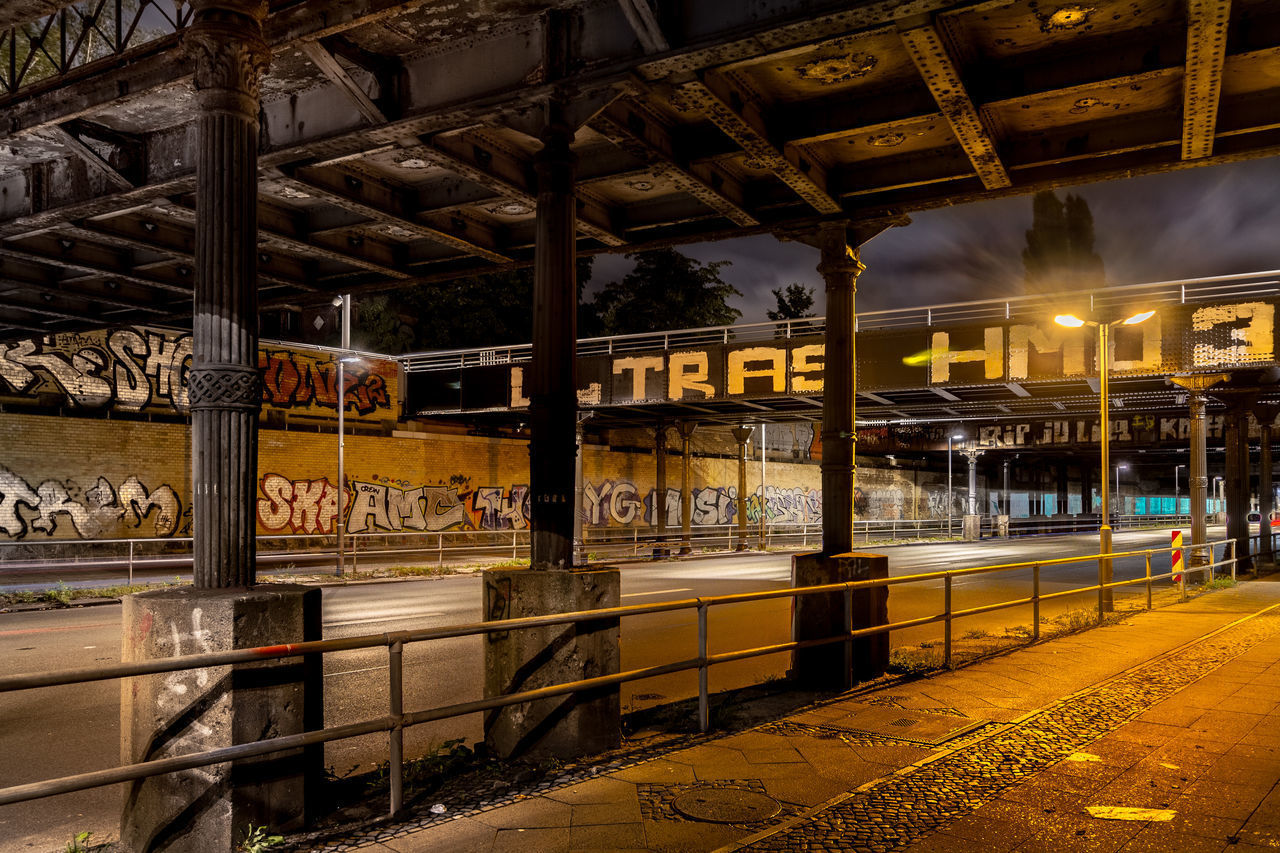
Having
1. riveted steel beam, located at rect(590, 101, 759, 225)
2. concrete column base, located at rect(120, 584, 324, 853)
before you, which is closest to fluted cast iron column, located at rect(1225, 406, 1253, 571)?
riveted steel beam, located at rect(590, 101, 759, 225)

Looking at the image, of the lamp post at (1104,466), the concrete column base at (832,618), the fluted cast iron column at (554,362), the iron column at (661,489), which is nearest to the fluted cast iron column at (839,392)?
the concrete column base at (832,618)

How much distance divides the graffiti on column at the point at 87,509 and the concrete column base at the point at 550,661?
70.6 feet

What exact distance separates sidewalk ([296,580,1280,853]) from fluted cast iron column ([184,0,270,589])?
5.68ft

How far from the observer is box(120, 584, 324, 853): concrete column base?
430 cm

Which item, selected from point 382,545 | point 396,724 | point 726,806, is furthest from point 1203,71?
point 382,545

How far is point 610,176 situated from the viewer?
8.35m

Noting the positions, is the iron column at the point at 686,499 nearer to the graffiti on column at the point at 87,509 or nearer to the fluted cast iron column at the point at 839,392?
the graffiti on column at the point at 87,509

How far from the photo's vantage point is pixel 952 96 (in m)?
6.33

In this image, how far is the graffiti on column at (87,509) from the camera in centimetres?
2223

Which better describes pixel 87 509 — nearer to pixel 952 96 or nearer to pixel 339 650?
pixel 339 650

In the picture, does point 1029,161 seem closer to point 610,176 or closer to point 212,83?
point 610,176

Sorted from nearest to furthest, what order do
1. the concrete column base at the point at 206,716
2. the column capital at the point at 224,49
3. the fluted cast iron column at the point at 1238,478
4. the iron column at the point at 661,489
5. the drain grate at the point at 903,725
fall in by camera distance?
the concrete column base at the point at 206,716, the column capital at the point at 224,49, the drain grate at the point at 903,725, the fluted cast iron column at the point at 1238,478, the iron column at the point at 661,489

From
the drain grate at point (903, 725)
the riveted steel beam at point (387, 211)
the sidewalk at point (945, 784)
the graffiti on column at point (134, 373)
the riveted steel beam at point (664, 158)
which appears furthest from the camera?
the graffiti on column at point (134, 373)

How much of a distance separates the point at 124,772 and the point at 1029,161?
306 inches
